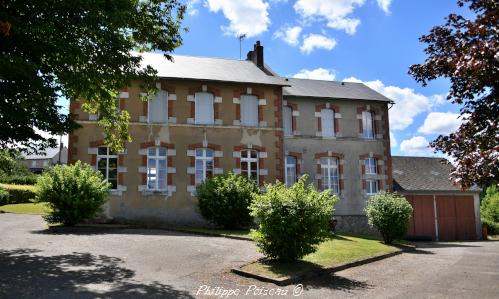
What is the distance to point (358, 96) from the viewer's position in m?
26.2

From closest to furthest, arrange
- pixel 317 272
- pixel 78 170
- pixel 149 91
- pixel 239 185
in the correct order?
1. pixel 317 272
2. pixel 149 91
3. pixel 78 170
4. pixel 239 185

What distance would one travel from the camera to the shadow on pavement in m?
7.61

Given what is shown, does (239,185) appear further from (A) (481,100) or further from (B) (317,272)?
(A) (481,100)

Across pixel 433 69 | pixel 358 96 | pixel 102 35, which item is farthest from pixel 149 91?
pixel 358 96

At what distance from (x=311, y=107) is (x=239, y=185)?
8494mm

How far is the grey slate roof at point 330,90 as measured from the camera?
2512 cm

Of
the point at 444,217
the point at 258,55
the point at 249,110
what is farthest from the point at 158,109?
the point at 444,217

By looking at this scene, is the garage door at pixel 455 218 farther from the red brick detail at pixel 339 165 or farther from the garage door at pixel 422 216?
the red brick detail at pixel 339 165

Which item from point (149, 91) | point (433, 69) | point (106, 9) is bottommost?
point (433, 69)

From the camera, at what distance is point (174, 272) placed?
9.57 m

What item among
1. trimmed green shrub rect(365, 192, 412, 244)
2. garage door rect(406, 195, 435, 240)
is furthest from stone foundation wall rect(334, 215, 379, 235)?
trimmed green shrub rect(365, 192, 412, 244)

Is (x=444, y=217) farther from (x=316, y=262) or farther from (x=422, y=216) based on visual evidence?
(x=316, y=262)

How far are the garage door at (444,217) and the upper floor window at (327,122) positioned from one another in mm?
6532

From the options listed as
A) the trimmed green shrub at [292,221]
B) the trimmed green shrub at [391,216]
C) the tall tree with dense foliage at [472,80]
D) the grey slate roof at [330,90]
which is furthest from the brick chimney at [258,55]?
the tall tree with dense foliage at [472,80]
